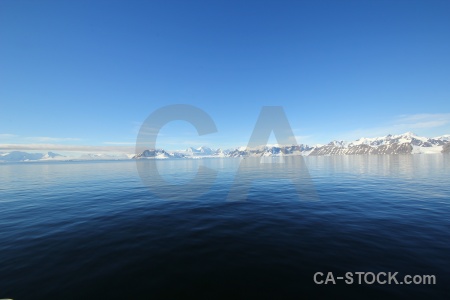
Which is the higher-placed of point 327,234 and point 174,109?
point 174,109

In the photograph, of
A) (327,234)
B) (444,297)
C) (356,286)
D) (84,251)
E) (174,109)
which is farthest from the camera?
(174,109)

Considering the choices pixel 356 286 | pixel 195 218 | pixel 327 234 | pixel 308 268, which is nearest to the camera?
pixel 356 286

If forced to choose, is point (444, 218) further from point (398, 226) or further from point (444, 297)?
point (444, 297)

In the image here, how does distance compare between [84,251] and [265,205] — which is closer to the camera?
[84,251]

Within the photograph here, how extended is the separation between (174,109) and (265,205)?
766 inches

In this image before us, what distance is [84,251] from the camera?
10.5 m

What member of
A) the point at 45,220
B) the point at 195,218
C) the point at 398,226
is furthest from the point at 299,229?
the point at 45,220

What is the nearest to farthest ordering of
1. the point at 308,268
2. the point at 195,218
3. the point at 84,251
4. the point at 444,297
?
the point at 444,297
the point at 308,268
the point at 84,251
the point at 195,218

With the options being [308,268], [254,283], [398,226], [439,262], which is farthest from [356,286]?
[398,226]

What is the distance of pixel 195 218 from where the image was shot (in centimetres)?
1608

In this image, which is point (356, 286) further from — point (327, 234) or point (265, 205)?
point (265, 205)

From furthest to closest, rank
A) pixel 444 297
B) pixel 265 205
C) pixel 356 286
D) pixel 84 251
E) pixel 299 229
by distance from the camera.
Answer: pixel 265 205 < pixel 299 229 < pixel 84 251 < pixel 356 286 < pixel 444 297

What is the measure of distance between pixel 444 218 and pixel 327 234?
1201 cm

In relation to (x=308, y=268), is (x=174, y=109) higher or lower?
higher
